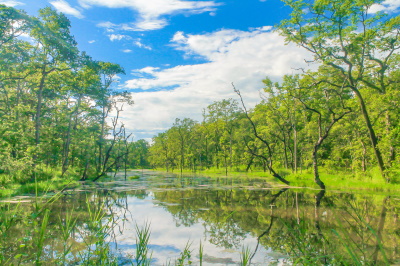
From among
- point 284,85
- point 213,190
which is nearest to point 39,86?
point 213,190

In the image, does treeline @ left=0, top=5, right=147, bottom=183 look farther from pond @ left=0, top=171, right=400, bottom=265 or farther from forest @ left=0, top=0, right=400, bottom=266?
pond @ left=0, top=171, right=400, bottom=265

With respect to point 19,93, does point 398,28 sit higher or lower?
higher

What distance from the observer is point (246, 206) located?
11086 mm

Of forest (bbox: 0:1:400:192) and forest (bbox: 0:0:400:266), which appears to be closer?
forest (bbox: 0:0:400:266)

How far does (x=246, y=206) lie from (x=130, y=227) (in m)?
5.20

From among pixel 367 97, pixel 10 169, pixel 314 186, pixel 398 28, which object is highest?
pixel 398 28

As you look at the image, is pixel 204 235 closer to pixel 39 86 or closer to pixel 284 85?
pixel 39 86

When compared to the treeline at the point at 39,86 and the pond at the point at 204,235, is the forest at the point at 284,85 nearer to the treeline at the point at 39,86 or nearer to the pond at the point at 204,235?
the treeline at the point at 39,86

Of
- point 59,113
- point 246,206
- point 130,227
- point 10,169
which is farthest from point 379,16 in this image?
point 59,113

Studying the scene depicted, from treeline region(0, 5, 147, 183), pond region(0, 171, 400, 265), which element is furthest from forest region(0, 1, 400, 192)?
pond region(0, 171, 400, 265)

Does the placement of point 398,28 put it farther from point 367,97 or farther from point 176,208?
point 176,208

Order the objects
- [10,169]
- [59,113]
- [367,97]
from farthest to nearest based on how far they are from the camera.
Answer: [59,113] → [367,97] → [10,169]

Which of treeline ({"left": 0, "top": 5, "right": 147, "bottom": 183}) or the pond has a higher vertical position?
treeline ({"left": 0, "top": 5, "right": 147, "bottom": 183})

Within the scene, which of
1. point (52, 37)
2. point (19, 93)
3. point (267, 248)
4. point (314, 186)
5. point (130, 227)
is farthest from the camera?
point (19, 93)
